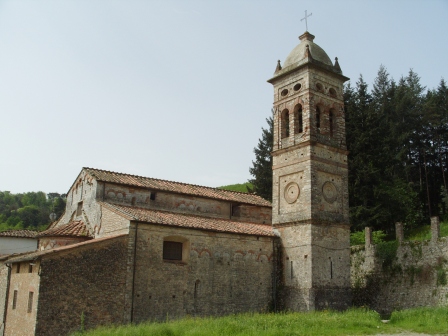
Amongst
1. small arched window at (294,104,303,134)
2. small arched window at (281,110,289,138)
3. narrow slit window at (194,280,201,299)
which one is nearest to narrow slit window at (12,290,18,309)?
narrow slit window at (194,280,201,299)

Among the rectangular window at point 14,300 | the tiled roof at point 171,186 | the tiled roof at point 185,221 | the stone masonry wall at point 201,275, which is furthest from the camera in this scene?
the tiled roof at point 171,186

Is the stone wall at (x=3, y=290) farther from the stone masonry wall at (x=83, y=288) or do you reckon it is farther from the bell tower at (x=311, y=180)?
the bell tower at (x=311, y=180)

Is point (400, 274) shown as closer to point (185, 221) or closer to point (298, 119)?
point (298, 119)

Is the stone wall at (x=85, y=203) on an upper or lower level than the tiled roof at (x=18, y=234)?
upper

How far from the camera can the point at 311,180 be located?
21969mm

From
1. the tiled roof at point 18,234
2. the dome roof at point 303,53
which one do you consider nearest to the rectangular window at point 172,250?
the dome roof at point 303,53

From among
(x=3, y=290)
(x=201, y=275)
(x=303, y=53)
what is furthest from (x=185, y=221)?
(x=303, y=53)

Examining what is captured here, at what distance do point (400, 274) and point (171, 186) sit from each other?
14032mm

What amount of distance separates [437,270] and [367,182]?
35.2 feet

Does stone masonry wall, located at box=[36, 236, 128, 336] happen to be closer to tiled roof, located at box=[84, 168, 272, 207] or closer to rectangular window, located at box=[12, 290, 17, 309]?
rectangular window, located at box=[12, 290, 17, 309]

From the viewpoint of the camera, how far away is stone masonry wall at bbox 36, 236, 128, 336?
51.4 ft

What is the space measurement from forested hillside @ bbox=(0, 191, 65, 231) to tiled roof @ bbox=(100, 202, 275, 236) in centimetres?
3772

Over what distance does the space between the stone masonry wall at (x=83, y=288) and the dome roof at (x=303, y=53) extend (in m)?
13.8

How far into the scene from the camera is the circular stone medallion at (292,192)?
74.0ft
